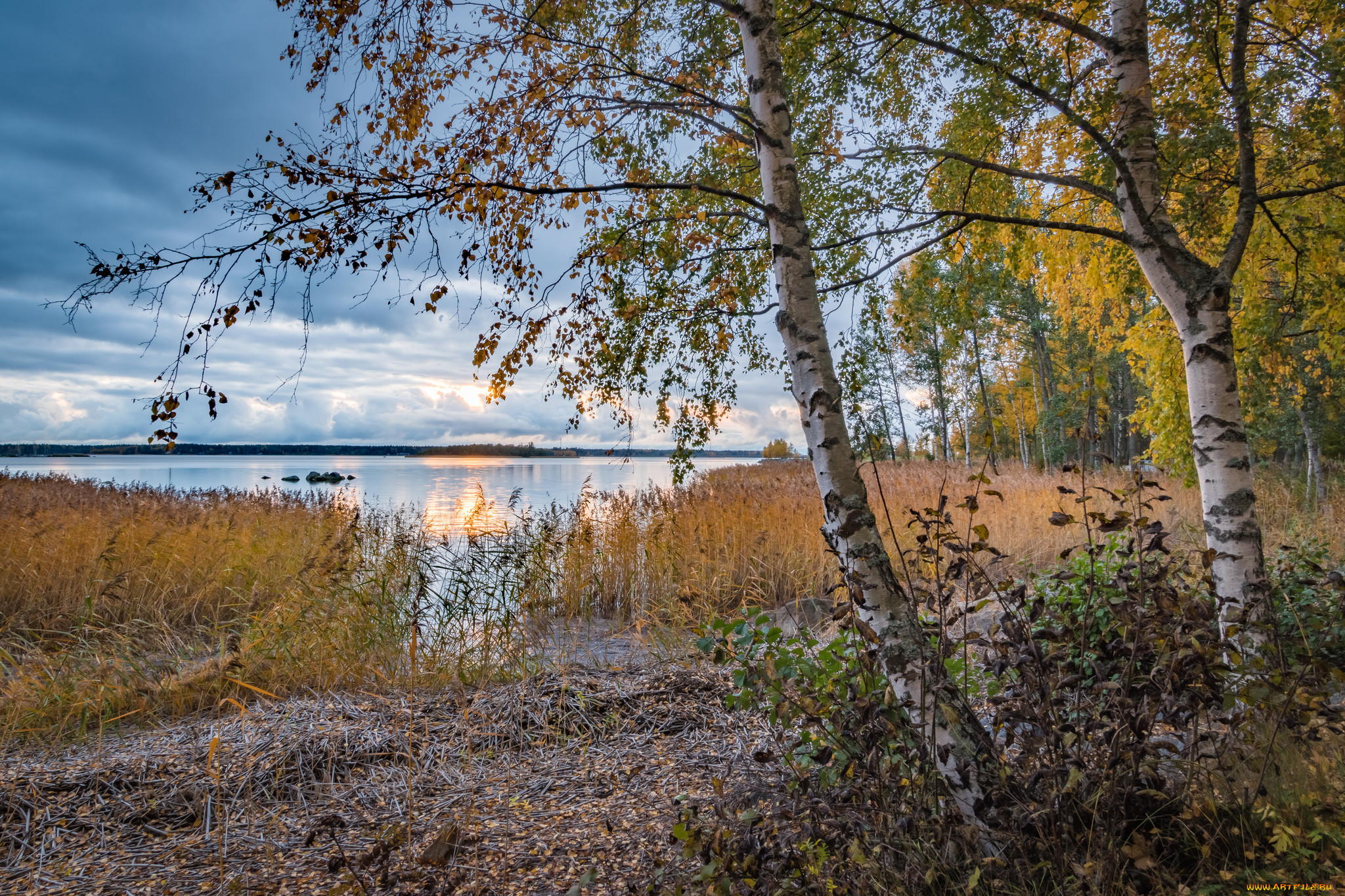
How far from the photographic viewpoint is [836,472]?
234 cm

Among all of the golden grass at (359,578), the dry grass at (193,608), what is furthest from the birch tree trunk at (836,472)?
the dry grass at (193,608)

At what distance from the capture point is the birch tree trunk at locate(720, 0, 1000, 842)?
6.70ft

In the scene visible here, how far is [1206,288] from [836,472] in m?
2.80

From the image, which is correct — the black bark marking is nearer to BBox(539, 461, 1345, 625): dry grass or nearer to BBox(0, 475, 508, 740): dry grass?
BBox(539, 461, 1345, 625): dry grass

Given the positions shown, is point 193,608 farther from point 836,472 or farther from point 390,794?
point 836,472

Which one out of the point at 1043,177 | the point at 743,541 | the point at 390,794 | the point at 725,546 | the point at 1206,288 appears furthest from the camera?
the point at 743,541

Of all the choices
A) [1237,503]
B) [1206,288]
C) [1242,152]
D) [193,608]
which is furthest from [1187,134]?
[193,608]

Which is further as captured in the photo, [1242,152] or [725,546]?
[725,546]

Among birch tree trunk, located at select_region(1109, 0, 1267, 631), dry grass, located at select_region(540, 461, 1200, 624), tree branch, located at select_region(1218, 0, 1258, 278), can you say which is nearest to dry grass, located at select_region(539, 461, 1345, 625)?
dry grass, located at select_region(540, 461, 1200, 624)

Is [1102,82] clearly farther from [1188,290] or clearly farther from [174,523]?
[174,523]

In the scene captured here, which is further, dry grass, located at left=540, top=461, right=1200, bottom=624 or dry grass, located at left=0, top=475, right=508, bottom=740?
dry grass, located at left=540, top=461, right=1200, bottom=624

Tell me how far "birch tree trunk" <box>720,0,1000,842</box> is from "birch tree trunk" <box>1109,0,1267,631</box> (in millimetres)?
2162

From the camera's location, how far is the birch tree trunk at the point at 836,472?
6.70ft

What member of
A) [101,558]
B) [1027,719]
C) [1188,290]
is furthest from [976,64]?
[101,558]
